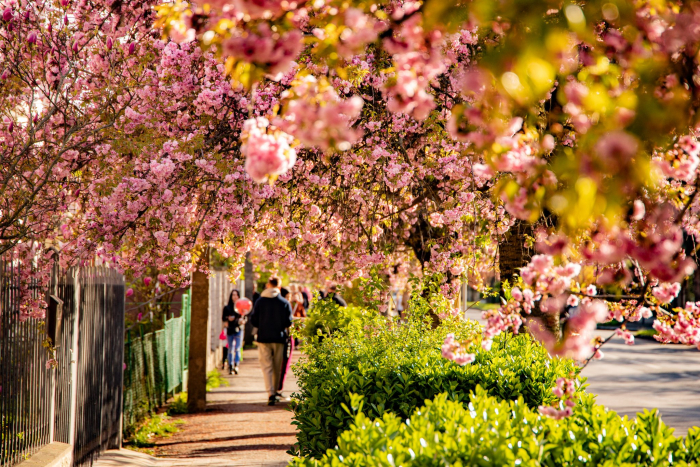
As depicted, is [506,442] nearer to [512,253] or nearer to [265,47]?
[265,47]

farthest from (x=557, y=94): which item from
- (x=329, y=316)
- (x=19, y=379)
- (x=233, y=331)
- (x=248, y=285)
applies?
(x=248, y=285)

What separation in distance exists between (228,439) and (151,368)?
7.97 ft

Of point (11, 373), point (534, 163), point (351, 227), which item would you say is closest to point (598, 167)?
point (534, 163)

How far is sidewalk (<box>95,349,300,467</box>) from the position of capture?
865cm

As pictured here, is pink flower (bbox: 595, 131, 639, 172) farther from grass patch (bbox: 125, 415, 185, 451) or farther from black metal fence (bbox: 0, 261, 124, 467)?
grass patch (bbox: 125, 415, 185, 451)

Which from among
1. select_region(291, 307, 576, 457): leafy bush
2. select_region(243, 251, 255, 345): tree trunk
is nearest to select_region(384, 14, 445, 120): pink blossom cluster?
select_region(291, 307, 576, 457): leafy bush

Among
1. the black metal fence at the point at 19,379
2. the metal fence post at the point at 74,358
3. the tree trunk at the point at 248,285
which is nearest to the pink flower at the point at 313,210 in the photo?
the metal fence post at the point at 74,358

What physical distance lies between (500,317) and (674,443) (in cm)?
118

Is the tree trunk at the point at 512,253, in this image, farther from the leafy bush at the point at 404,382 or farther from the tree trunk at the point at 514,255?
the leafy bush at the point at 404,382

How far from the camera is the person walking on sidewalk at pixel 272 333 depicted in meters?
13.0

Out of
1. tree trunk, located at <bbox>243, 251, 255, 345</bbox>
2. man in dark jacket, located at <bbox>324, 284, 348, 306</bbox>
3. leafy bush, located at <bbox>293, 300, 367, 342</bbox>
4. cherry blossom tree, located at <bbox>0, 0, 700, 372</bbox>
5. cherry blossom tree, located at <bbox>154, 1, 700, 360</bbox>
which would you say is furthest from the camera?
tree trunk, located at <bbox>243, 251, 255, 345</bbox>

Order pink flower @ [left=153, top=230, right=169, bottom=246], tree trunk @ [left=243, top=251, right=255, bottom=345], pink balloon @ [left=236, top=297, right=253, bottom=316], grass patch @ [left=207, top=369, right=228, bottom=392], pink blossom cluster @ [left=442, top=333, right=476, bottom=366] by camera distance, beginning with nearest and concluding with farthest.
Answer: pink blossom cluster @ [left=442, top=333, right=476, bottom=366] < pink flower @ [left=153, top=230, right=169, bottom=246] < grass patch @ [left=207, top=369, right=228, bottom=392] < pink balloon @ [left=236, top=297, right=253, bottom=316] < tree trunk @ [left=243, top=251, right=255, bottom=345]

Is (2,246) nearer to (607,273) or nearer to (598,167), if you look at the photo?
(607,273)

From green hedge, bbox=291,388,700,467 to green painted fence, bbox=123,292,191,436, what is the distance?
6.96 meters
